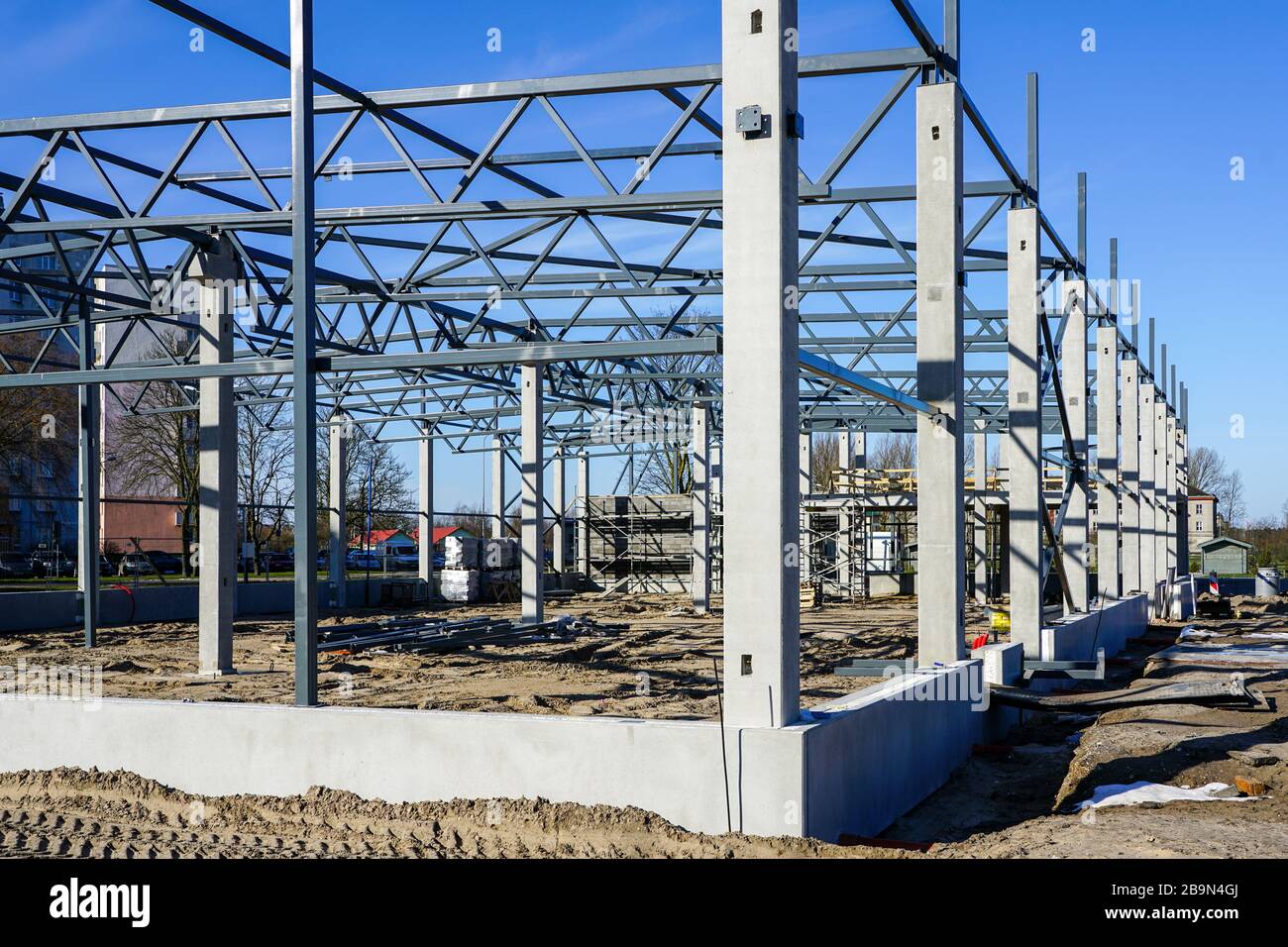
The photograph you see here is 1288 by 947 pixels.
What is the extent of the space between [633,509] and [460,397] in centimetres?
1000

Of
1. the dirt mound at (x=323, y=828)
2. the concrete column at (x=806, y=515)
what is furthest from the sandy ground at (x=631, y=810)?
the concrete column at (x=806, y=515)

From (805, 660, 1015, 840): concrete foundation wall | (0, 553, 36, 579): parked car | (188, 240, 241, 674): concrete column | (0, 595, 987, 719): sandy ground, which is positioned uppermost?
(188, 240, 241, 674): concrete column

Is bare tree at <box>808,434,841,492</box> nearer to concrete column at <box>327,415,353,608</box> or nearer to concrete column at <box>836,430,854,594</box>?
concrete column at <box>836,430,854,594</box>

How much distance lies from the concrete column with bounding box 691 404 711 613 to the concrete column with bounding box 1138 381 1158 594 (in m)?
11.7

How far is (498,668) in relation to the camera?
18.5 metres

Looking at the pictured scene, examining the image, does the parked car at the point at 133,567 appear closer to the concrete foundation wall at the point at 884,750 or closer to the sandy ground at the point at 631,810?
the sandy ground at the point at 631,810

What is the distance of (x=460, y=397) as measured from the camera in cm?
3381

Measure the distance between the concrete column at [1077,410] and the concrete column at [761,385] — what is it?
13.8 metres

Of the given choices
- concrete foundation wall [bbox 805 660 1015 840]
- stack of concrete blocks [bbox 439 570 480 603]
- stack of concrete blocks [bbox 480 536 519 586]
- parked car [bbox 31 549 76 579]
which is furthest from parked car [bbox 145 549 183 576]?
concrete foundation wall [bbox 805 660 1015 840]

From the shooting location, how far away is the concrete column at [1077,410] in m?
20.7

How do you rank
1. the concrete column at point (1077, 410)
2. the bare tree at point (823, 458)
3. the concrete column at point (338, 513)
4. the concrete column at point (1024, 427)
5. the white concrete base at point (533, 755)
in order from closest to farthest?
1. the white concrete base at point (533, 755)
2. the concrete column at point (1024, 427)
3. the concrete column at point (1077, 410)
4. the concrete column at point (338, 513)
5. the bare tree at point (823, 458)

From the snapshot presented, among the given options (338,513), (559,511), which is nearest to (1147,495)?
(559,511)

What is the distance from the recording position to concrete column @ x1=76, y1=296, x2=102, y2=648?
1956 cm
